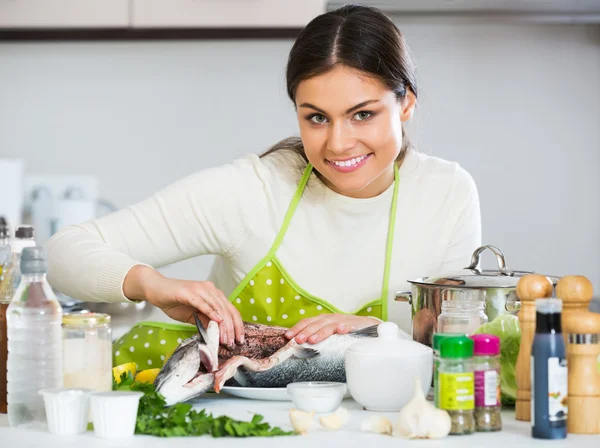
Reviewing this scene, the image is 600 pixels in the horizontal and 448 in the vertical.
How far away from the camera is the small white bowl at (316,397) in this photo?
112 cm

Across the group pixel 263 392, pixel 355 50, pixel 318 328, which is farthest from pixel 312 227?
pixel 263 392

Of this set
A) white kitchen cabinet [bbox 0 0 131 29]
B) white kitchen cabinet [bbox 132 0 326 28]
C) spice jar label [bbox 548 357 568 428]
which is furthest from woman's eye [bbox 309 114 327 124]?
white kitchen cabinet [bbox 0 0 131 29]

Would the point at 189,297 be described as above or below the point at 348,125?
below

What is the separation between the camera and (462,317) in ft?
3.90

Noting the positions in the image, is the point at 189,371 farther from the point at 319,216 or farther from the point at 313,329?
the point at 319,216

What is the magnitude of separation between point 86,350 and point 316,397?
297mm

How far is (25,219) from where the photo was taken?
3035mm

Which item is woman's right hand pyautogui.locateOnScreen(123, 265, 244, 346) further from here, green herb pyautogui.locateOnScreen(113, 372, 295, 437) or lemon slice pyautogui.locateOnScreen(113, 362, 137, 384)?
green herb pyautogui.locateOnScreen(113, 372, 295, 437)

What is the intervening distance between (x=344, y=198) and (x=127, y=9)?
4.36ft

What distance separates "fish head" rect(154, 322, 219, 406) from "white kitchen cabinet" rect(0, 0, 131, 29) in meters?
1.79

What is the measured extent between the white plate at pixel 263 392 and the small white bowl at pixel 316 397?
0.29 ft

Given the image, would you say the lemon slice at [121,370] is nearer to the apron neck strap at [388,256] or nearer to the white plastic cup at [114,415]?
the white plastic cup at [114,415]

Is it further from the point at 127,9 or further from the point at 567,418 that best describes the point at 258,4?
the point at 567,418

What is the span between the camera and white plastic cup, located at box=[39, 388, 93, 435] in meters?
1.02
